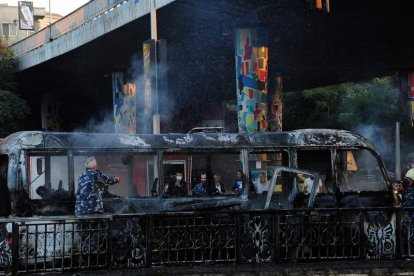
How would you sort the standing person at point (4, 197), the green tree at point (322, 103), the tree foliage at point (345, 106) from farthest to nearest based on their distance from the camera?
1. the green tree at point (322, 103)
2. the tree foliage at point (345, 106)
3. the standing person at point (4, 197)

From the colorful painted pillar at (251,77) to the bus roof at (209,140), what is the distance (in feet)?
42.4

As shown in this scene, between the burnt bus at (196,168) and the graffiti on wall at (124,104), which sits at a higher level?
the graffiti on wall at (124,104)

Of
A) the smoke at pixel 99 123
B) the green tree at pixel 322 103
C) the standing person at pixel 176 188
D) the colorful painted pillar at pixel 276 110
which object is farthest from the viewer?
the green tree at pixel 322 103

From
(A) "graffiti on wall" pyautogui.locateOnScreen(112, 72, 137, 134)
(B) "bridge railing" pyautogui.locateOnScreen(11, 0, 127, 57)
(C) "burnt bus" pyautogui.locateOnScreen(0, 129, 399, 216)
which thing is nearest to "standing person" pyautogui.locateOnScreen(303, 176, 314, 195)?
(C) "burnt bus" pyautogui.locateOnScreen(0, 129, 399, 216)

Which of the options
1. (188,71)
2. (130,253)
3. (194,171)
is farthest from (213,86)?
(130,253)

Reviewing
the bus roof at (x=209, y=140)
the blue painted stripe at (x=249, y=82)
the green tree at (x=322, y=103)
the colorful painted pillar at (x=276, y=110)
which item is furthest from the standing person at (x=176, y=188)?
the green tree at (x=322, y=103)

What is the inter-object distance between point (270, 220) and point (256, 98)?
1568 cm

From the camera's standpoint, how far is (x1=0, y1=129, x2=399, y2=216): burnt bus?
10906 millimetres

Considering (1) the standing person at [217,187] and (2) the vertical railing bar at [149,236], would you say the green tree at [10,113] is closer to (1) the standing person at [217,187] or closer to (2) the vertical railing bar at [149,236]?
(1) the standing person at [217,187]

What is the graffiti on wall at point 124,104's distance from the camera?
35.5m

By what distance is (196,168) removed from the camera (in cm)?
1155

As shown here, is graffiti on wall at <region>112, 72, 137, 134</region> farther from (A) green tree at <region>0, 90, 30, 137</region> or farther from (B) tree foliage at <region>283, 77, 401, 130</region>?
(B) tree foliage at <region>283, 77, 401, 130</region>

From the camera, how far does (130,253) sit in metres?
8.88

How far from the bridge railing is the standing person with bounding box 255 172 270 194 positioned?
53.2 feet
